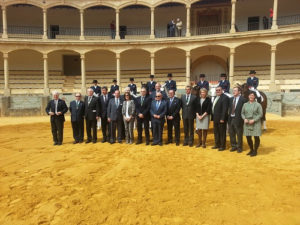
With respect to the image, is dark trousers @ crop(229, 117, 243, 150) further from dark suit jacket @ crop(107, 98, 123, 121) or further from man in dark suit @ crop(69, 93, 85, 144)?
man in dark suit @ crop(69, 93, 85, 144)

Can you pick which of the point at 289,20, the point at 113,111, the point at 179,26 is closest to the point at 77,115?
the point at 113,111

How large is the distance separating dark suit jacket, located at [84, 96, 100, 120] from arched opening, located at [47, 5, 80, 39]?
18.5 m

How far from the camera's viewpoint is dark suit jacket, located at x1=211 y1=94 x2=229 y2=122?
605cm

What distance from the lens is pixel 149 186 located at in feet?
12.6

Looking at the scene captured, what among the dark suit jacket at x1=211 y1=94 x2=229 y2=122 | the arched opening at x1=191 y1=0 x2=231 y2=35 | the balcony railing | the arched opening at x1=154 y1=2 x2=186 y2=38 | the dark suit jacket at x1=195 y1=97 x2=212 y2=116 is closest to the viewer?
the dark suit jacket at x1=211 y1=94 x2=229 y2=122

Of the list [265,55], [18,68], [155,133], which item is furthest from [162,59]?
[155,133]

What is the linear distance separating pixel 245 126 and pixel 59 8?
76.8 ft

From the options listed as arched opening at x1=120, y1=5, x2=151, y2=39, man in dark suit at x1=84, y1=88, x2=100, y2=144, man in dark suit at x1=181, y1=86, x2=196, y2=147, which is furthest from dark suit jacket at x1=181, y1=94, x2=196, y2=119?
arched opening at x1=120, y1=5, x2=151, y2=39

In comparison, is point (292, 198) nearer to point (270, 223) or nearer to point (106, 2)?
point (270, 223)

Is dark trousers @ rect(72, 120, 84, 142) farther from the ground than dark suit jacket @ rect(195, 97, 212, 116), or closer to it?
closer to it

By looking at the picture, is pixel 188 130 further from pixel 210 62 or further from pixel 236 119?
pixel 210 62

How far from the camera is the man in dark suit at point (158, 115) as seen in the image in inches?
267

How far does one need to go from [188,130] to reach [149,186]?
3.52 meters

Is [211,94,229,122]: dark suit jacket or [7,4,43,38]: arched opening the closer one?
[211,94,229,122]: dark suit jacket
